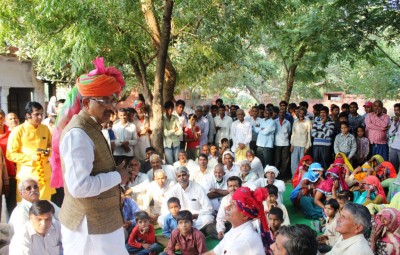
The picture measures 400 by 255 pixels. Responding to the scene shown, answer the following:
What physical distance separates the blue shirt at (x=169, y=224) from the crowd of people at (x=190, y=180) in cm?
2

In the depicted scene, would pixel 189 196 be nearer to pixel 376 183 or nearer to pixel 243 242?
pixel 376 183

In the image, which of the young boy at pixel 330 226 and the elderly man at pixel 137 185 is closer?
the young boy at pixel 330 226

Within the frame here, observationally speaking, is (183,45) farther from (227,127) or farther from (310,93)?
(310,93)

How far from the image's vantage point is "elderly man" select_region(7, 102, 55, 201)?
502 cm

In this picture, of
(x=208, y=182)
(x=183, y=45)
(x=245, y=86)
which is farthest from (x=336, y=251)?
(x=245, y=86)

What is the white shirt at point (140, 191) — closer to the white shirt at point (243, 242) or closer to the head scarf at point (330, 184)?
the head scarf at point (330, 184)

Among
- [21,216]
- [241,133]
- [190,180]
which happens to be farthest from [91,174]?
[241,133]

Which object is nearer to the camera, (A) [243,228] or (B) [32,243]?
(A) [243,228]

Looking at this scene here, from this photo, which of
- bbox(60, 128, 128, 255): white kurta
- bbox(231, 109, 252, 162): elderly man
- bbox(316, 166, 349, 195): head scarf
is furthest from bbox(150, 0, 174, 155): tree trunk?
bbox(60, 128, 128, 255): white kurta

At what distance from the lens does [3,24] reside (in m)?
6.69

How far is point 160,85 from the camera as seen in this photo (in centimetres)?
685

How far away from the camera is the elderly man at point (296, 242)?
257cm

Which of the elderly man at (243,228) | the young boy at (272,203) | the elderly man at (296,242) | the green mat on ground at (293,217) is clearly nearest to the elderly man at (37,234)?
the elderly man at (243,228)

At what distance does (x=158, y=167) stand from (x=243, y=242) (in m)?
3.84
